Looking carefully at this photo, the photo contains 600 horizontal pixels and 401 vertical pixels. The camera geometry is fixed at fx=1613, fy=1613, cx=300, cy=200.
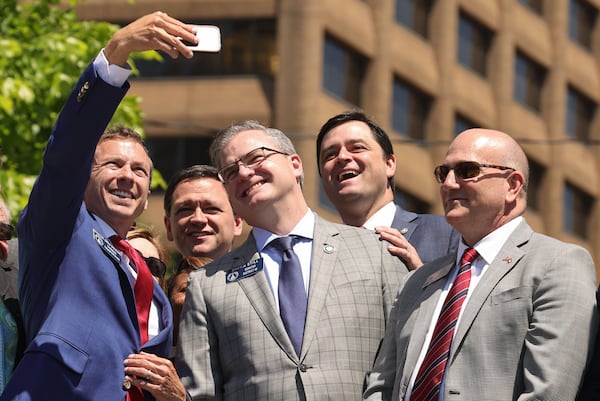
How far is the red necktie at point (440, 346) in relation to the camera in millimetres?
7262

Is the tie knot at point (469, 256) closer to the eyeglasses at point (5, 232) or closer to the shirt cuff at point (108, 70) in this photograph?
the shirt cuff at point (108, 70)

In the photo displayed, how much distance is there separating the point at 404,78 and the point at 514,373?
3311 cm

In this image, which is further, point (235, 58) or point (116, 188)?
point (235, 58)

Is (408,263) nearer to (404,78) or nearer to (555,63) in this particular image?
(404,78)

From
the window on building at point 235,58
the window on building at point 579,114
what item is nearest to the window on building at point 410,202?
the window on building at point 235,58

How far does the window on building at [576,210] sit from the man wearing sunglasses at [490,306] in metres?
38.6

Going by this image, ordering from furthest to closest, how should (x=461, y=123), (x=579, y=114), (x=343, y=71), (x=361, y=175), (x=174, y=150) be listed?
(x=579, y=114)
(x=461, y=123)
(x=343, y=71)
(x=174, y=150)
(x=361, y=175)

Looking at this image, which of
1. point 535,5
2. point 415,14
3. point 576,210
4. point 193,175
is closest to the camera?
point 193,175

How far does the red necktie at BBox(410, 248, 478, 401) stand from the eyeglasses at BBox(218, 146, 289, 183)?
127 centimetres

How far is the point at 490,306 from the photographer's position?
23.7ft

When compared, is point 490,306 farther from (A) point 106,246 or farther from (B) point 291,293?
(A) point 106,246

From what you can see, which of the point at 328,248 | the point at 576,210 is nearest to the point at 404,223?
the point at 328,248

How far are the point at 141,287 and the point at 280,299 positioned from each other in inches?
30.1

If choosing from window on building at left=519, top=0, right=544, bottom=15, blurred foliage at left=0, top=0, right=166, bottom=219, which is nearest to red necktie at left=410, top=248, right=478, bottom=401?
blurred foliage at left=0, top=0, right=166, bottom=219
